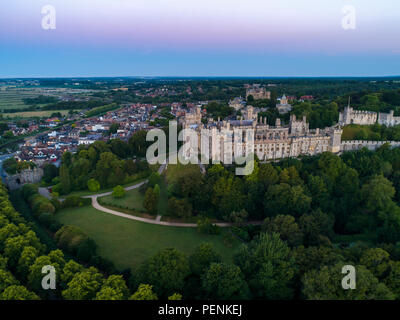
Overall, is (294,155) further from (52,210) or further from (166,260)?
(52,210)

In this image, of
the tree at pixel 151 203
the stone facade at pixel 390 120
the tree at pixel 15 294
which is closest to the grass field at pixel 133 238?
the tree at pixel 151 203

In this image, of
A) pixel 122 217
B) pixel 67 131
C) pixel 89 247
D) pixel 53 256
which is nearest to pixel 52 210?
pixel 122 217

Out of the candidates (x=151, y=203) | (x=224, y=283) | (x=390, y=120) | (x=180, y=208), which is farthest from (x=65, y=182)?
(x=390, y=120)

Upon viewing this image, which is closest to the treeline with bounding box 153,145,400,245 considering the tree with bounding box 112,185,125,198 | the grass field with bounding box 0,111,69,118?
the tree with bounding box 112,185,125,198

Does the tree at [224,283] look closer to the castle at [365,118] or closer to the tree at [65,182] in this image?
the tree at [65,182]

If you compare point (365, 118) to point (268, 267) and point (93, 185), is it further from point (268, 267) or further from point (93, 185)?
point (93, 185)

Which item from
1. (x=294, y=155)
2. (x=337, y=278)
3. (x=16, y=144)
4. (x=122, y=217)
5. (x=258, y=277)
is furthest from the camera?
(x=16, y=144)
